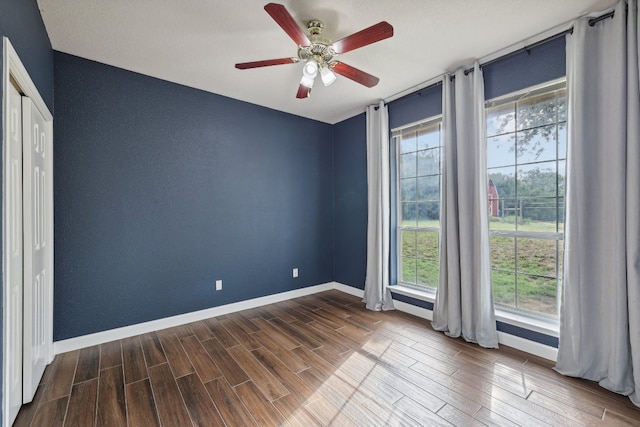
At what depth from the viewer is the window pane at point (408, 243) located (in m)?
3.59

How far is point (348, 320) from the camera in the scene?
10.6 feet

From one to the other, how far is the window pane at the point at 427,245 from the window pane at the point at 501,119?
4.20 ft

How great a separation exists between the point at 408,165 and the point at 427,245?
3.53ft

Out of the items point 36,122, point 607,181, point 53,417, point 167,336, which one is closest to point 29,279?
point 53,417

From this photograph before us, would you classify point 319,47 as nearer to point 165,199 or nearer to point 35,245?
point 165,199

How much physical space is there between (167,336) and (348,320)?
195 centimetres

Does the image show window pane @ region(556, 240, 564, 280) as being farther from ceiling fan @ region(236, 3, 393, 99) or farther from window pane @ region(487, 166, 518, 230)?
ceiling fan @ region(236, 3, 393, 99)

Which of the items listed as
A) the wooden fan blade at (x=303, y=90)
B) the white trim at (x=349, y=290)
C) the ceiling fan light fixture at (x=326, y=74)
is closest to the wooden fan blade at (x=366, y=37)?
the ceiling fan light fixture at (x=326, y=74)

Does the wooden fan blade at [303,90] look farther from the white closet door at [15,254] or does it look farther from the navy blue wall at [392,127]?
the white closet door at [15,254]

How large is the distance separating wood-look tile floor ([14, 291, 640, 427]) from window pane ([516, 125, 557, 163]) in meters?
1.76

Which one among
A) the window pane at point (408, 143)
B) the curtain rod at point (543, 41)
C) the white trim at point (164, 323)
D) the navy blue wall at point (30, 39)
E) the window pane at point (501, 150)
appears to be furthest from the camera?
the window pane at point (408, 143)

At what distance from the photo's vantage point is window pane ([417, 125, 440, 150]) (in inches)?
130

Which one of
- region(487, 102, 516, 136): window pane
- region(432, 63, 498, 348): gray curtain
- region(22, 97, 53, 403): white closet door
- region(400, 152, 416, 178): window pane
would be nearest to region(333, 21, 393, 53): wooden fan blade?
region(432, 63, 498, 348): gray curtain

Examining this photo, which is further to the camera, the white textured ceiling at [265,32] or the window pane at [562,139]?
the window pane at [562,139]
